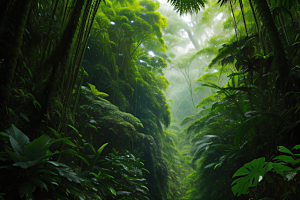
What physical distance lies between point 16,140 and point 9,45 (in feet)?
1.70

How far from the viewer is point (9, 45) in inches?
36.0

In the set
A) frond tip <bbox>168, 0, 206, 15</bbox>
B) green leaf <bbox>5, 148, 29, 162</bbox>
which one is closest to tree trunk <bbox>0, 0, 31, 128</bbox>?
green leaf <bbox>5, 148, 29, 162</bbox>

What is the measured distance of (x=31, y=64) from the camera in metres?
1.41

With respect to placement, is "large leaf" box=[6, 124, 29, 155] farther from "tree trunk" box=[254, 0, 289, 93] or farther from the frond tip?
"tree trunk" box=[254, 0, 289, 93]

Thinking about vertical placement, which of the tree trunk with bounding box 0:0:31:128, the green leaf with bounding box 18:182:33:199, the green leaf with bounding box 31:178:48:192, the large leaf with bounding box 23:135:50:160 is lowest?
the green leaf with bounding box 18:182:33:199

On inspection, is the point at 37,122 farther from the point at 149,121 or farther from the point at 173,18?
the point at 173,18

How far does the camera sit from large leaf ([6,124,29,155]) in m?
0.88

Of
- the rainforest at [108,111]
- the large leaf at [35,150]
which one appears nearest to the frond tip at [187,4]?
the rainforest at [108,111]

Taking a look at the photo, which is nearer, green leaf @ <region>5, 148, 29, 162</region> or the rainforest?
green leaf @ <region>5, 148, 29, 162</region>

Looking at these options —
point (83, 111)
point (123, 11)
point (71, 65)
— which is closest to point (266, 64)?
point (71, 65)

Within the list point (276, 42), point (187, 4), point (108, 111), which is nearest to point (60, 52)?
point (187, 4)

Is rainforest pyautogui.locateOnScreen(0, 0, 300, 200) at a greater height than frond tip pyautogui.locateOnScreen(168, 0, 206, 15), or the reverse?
frond tip pyautogui.locateOnScreen(168, 0, 206, 15)

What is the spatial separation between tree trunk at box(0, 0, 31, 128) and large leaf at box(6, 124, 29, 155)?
8 centimetres

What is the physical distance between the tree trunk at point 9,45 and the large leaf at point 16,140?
0.08 meters
